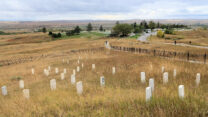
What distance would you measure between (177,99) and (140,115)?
110cm

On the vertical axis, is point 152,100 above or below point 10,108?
above

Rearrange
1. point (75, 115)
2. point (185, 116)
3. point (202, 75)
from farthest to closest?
point (202, 75) → point (75, 115) → point (185, 116)

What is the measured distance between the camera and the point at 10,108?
4.73 m

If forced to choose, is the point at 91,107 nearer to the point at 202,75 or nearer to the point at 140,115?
the point at 140,115

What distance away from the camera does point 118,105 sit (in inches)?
160

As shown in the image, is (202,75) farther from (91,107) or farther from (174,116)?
(91,107)

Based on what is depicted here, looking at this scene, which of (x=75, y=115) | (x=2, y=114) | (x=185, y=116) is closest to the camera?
(x=185, y=116)

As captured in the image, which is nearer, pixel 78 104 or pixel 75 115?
pixel 75 115

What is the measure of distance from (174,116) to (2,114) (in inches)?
165

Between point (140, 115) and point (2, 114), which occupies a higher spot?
point (140, 115)

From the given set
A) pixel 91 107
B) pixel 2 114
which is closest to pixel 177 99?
pixel 91 107

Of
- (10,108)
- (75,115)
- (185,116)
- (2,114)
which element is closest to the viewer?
(185,116)

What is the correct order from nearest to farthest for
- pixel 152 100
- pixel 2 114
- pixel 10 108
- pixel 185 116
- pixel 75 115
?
pixel 185 116 < pixel 75 115 < pixel 152 100 < pixel 2 114 < pixel 10 108

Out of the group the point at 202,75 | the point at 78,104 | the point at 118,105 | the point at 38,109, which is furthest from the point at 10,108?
the point at 202,75
